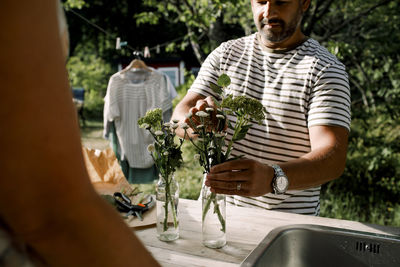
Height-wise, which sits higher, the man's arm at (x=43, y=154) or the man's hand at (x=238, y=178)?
the man's arm at (x=43, y=154)

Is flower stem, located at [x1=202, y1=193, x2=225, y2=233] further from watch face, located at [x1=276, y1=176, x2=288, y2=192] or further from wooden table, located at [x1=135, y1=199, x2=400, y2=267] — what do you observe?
watch face, located at [x1=276, y1=176, x2=288, y2=192]

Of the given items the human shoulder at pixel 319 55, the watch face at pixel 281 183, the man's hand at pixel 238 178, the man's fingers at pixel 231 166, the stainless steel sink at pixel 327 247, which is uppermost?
the human shoulder at pixel 319 55

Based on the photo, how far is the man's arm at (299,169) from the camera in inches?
49.6

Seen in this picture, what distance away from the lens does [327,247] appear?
1.42 m

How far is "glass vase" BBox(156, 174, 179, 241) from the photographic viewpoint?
4.57ft

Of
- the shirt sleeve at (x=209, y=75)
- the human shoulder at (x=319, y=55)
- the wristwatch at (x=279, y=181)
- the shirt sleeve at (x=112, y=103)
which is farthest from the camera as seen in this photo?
the shirt sleeve at (x=112, y=103)

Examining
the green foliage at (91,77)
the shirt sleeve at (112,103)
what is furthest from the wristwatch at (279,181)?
the green foliage at (91,77)

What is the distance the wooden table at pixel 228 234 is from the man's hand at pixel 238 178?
0.67 ft

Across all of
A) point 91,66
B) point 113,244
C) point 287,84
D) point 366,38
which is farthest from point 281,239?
point 91,66

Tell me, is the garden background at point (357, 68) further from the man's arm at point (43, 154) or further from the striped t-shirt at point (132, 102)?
the man's arm at point (43, 154)

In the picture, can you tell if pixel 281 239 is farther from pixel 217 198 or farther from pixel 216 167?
pixel 216 167

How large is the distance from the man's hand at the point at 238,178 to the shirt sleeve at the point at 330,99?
0.49 m

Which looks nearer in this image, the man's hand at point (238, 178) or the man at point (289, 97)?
the man's hand at point (238, 178)

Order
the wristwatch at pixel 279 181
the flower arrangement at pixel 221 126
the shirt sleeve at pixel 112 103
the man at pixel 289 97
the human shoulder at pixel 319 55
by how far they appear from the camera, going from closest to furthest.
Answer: the flower arrangement at pixel 221 126 → the wristwatch at pixel 279 181 → the man at pixel 289 97 → the human shoulder at pixel 319 55 → the shirt sleeve at pixel 112 103
